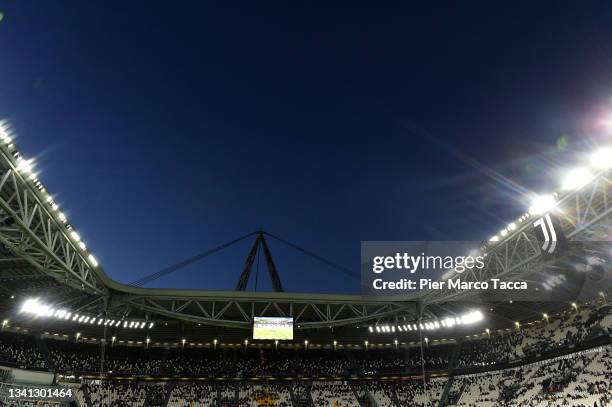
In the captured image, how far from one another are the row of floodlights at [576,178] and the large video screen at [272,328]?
873 inches

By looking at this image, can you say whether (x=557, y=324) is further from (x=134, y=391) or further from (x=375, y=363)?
(x=134, y=391)

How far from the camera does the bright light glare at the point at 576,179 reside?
2317cm

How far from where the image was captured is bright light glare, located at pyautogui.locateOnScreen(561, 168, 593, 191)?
23.2 m

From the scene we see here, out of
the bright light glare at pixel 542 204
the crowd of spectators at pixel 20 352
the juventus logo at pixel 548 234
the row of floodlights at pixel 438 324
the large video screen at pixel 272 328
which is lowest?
the crowd of spectators at pixel 20 352

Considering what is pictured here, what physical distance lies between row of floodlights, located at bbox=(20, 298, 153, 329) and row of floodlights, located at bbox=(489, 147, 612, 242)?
38736 mm

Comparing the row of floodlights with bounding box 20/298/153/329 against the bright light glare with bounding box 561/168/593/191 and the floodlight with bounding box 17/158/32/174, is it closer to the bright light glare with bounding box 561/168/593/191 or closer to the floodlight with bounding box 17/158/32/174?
the floodlight with bounding box 17/158/32/174

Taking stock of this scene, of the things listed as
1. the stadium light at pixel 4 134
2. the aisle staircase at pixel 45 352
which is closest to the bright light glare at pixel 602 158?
the stadium light at pixel 4 134

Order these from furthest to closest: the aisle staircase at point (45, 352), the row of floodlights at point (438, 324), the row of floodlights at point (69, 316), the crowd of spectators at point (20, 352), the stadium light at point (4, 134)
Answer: the aisle staircase at point (45, 352)
the row of floodlights at point (438, 324)
the crowd of spectators at point (20, 352)
the row of floodlights at point (69, 316)
the stadium light at point (4, 134)

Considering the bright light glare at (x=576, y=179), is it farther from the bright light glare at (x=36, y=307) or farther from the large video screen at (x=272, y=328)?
the bright light glare at (x=36, y=307)

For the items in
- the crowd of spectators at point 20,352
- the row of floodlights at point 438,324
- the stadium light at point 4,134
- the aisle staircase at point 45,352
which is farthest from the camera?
the aisle staircase at point 45,352

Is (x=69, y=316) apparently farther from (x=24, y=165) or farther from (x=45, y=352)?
(x=24, y=165)

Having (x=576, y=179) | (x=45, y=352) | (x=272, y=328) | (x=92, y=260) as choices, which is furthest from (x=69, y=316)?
(x=576, y=179)

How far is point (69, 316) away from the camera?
45.7 meters

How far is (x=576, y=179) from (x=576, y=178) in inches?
2.8
